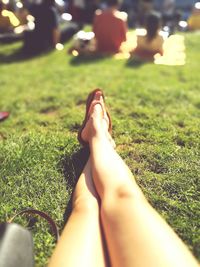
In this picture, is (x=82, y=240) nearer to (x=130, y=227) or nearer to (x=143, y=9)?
(x=130, y=227)

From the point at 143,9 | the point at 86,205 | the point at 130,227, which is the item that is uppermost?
the point at 130,227

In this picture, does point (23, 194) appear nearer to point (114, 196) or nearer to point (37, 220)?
point (37, 220)

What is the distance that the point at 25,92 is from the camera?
6547 mm

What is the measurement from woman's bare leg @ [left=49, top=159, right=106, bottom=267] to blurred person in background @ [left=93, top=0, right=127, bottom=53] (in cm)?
675

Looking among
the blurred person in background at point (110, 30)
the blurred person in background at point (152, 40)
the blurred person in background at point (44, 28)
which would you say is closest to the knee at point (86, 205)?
the blurred person in background at point (152, 40)

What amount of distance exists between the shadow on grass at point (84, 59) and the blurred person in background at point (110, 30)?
1.40 feet

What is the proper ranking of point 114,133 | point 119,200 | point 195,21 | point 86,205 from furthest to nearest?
1. point 195,21
2. point 114,133
3. point 86,205
4. point 119,200

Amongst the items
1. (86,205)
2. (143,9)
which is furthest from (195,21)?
(86,205)

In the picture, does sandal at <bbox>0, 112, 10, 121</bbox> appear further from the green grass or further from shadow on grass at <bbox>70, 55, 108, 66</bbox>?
shadow on grass at <bbox>70, 55, 108, 66</bbox>

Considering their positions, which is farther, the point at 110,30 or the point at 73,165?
the point at 110,30

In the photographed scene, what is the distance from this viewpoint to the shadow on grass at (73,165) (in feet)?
12.4

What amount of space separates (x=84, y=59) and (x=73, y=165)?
511cm

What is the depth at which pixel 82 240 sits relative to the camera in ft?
8.14

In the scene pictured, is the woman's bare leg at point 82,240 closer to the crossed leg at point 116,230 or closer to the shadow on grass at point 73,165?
the crossed leg at point 116,230
